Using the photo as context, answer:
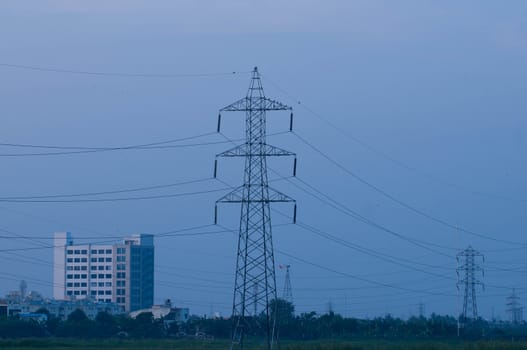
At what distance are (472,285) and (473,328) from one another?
1867cm

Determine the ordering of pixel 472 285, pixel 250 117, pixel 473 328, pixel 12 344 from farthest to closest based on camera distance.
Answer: pixel 473 328
pixel 472 285
pixel 12 344
pixel 250 117

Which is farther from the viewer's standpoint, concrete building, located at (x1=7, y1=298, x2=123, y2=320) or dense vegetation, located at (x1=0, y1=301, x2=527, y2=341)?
concrete building, located at (x1=7, y1=298, x2=123, y2=320)

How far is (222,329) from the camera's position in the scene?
110 metres

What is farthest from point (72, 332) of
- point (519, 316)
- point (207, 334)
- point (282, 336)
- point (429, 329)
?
point (519, 316)

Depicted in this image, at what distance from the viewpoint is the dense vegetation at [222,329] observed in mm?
102438

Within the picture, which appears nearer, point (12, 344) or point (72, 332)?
point (12, 344)

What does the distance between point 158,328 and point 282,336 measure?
16248 millimetres

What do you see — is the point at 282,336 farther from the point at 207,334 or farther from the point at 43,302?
the point at 43,302

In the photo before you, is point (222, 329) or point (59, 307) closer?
point (222, 329)

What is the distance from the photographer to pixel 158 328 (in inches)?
4402

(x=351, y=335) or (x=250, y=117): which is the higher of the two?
(x=250, y=117)

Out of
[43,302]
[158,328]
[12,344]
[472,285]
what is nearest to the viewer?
[12,344]

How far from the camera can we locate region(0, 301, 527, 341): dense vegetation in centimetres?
10244

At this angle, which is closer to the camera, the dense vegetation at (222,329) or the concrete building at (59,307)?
the dense vegetation at (222,329)
